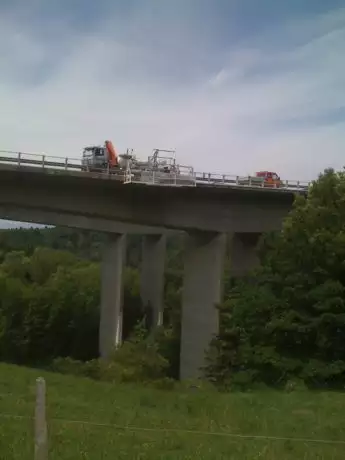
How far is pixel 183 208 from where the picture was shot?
26.3 meters

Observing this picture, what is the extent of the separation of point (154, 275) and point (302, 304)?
2769cm

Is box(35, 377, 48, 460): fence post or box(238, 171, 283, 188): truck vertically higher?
box(238, 171, 283, 188): truck

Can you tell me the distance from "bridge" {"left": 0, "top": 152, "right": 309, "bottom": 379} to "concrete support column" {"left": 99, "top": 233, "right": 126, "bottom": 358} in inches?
208

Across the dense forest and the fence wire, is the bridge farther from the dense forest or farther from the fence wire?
the fence wire

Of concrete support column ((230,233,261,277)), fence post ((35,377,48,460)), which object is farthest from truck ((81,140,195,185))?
fence post ((35,377,48,460))

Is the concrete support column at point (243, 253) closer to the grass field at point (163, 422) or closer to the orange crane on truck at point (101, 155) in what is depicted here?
the orange crane on truck at point (101, 155)

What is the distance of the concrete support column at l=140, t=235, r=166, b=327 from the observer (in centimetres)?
4259

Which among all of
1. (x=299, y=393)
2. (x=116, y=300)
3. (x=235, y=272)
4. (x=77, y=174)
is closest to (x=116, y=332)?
(x=116, y=300)

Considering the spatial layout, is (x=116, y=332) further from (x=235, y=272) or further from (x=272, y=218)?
(x=272, y=218)

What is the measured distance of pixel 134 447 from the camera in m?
7.53

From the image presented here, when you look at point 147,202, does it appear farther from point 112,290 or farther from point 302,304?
point 112,290

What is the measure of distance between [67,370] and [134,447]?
18785 mm

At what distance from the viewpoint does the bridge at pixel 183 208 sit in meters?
22.8

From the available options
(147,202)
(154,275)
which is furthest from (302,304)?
(154,275)
